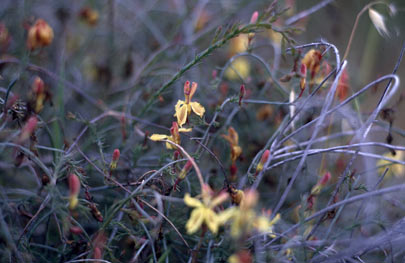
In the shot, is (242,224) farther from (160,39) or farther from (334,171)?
(160,39)

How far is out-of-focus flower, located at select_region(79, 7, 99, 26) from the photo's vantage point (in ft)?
5.28

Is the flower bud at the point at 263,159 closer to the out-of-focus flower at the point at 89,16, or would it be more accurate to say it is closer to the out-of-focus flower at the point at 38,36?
the out-of-focus flower at the point at 38,36

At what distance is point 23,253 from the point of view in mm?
810

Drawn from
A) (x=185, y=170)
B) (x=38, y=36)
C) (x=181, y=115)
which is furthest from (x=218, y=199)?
(x=38, y=36)

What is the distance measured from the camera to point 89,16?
1608 millimetres

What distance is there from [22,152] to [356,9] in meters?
2.07

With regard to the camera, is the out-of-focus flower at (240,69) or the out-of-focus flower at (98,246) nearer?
the out-of-focus flower at (98,246)

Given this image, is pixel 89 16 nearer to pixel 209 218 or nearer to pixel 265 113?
pixel 265 113

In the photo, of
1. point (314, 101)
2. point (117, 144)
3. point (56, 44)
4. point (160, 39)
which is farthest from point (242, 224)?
point (56, 44)

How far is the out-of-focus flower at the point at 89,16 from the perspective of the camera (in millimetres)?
1608

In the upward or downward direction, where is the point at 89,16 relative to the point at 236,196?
upward

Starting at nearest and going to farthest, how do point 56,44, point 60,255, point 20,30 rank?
1. point 60,255
2. point 20,30
3. point 56,44

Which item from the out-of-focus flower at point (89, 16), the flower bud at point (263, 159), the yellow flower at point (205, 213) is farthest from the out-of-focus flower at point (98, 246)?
the out-of-focus flower at point (89, 16)

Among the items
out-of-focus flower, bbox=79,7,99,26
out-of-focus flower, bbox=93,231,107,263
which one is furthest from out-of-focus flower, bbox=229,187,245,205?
out-of-focus flower, bbox=79,7,99,26
